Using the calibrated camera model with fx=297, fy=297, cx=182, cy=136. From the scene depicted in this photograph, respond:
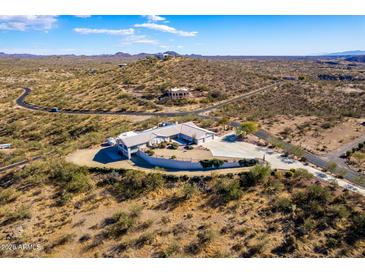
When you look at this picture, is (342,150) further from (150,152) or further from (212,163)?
(150,152)

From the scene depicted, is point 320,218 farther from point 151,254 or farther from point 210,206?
point 151,254

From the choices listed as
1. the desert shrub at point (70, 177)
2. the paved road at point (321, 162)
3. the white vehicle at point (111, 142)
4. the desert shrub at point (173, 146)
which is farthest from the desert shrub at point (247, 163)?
the white vehicle at point (111, 142)

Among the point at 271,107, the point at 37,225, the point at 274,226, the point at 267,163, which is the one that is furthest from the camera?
the point at 271,107

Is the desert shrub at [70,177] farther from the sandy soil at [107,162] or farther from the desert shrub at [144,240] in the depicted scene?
the desert shrub at [144,240]

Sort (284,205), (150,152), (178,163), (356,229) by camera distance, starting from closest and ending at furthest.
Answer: (356,229) < (284,205) < (178,163) < (150,152)

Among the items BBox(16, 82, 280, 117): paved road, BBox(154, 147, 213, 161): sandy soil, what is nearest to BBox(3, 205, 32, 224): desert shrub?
BBox(154, 147, 213, 161): sandy soil

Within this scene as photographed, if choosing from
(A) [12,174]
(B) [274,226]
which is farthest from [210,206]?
(A) [12,174]

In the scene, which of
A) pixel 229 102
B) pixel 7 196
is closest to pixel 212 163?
pixel 7 196
